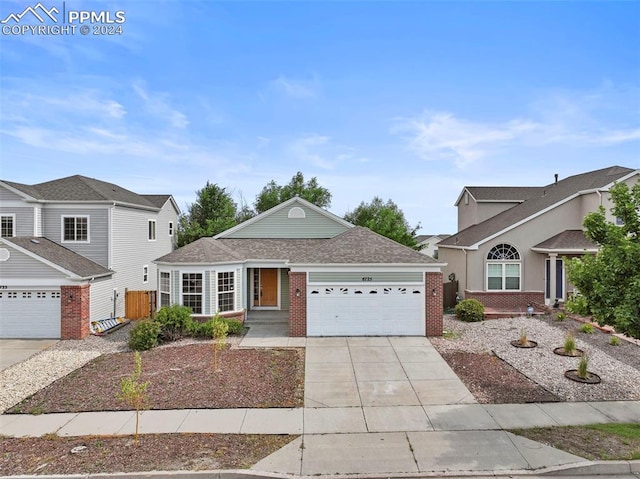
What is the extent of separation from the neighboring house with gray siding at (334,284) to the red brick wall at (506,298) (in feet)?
17.2

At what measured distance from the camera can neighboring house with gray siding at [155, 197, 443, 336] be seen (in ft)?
48.3

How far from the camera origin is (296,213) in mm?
20781

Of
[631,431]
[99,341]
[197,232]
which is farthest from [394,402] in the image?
[197,232]

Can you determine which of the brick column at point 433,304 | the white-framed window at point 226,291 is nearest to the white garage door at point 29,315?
the white-framed window at point 226,291

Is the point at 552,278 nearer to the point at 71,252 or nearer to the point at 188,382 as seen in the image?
the point at 188,382

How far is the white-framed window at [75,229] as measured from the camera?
18828 millimetres

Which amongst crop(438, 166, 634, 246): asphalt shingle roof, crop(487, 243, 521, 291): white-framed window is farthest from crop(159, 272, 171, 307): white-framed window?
crop(487, 243, 521, 291): white-framed window

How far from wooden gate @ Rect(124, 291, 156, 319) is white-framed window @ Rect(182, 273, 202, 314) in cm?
450

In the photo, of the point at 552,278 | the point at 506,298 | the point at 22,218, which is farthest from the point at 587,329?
the point at 22,218

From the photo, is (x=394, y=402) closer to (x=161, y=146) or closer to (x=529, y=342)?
→ (x=529, y=342)

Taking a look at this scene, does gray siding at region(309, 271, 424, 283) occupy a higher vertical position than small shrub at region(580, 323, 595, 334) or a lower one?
higher

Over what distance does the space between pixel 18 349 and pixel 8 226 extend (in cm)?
748

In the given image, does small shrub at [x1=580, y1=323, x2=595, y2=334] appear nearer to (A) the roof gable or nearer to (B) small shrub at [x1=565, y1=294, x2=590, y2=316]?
(B) small shrub at [x1=565, y1=294, x2=590, y2=316]

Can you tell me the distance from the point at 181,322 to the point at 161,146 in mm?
14353
